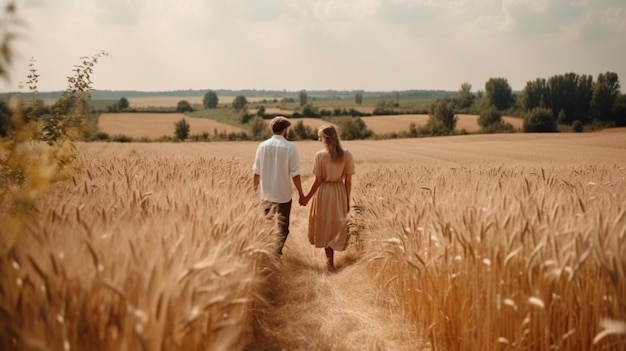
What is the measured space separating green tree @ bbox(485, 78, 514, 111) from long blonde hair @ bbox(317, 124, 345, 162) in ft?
258

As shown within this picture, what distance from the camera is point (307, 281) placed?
5.48 m

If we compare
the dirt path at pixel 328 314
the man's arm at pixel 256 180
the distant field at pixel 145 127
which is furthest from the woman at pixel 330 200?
the distant field at pixel 145 127

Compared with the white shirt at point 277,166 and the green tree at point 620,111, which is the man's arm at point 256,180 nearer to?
the white shirt at point 277,166

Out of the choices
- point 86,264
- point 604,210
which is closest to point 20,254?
→ point 86,264

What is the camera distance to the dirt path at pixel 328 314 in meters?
3.84

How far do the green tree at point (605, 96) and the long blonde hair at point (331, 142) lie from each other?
58.2m

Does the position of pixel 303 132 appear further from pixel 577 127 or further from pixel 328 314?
pixel 328 314

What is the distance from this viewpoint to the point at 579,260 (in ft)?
8.09

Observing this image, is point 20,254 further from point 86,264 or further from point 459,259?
point 459,259

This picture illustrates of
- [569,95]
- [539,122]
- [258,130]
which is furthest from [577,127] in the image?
[258,130]

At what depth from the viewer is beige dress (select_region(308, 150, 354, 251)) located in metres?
6.29

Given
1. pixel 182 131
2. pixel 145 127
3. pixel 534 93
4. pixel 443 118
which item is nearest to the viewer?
pixel 182 131

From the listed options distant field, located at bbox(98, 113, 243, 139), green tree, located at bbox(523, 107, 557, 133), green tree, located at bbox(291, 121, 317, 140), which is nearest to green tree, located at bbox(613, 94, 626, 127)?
green tree, located at bbox(523, 107, 557, 133)

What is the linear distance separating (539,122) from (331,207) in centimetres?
5289
